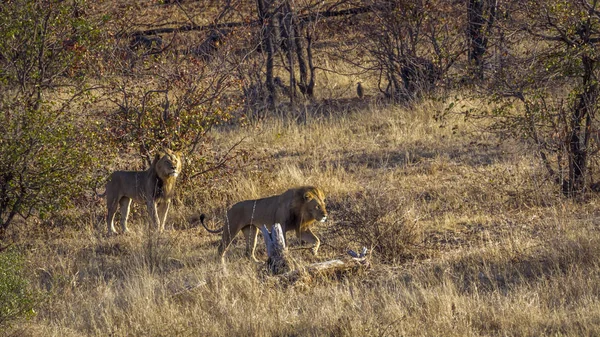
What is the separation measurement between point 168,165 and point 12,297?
398 centimetres

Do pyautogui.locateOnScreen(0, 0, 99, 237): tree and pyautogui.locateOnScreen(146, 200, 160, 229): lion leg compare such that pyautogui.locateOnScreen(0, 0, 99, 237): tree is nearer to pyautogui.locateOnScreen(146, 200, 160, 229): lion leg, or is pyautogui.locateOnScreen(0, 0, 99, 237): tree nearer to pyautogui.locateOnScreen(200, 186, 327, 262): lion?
pyautogui.locateOnScreen(146, 200, 160, 229): lion leg

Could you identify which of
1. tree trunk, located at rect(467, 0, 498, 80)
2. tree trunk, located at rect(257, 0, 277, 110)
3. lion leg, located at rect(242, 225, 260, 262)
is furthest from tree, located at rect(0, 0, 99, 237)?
tree trunk, located at rect(257, 0, 277, 110)

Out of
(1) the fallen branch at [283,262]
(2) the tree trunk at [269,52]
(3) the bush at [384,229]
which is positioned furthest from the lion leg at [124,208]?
(2) the tree trunk at [269,52]

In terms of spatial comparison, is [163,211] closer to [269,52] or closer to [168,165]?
[168,165]

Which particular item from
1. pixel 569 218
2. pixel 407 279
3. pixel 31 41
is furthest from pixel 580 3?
pixel 31 41

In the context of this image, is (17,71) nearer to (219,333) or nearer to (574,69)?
(219,333)

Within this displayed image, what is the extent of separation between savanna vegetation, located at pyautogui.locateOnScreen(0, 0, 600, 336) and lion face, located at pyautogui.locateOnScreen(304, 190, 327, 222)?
16.4 inches

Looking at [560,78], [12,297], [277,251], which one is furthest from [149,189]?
[560,78]

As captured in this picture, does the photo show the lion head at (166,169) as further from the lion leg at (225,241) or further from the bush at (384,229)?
the bush at (384,229)

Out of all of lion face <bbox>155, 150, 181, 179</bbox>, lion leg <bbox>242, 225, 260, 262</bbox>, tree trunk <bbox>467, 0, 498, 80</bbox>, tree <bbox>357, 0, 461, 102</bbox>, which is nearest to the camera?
lion leg <bbox>242, 225, 260, 262</bbox>

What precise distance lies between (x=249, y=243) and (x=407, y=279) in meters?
2.26

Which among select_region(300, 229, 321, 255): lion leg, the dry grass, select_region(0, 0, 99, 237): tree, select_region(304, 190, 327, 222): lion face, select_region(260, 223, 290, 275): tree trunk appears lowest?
the dry grass

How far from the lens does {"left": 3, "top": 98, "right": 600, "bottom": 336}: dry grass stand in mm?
7695

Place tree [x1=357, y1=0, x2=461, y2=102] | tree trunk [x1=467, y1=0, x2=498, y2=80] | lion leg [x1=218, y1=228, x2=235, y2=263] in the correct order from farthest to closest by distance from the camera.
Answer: tree [x1=357, y1=0, x2=461, y2=102], tree trunk [x1=467, y1=0, x2=498, y2=80], lion leg [x1=218, y1=228, x2=235, y2=263]
